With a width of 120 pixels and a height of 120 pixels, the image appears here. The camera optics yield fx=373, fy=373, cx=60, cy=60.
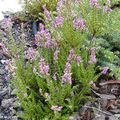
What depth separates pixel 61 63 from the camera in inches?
127

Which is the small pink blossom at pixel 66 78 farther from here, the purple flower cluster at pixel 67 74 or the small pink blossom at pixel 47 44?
the small pink blossom at pixel 47 44

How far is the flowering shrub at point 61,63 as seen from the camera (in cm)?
300

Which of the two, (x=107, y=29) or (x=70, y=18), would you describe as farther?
(x=107, y=29)

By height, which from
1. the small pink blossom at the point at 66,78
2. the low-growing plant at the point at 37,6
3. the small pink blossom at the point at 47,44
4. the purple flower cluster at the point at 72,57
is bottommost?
the small pink blossom at the point at 66,78

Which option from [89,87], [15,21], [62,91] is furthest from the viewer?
[15,21]

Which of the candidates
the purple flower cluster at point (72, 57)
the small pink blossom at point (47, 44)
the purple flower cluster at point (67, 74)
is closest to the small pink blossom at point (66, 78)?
the purple flower cluster at point (67, 74)

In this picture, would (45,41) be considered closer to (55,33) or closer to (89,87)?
(55,33)

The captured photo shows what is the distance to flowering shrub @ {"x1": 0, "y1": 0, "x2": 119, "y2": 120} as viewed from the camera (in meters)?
3.00

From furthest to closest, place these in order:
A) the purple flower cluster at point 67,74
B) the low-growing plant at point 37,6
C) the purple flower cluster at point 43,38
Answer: the low-growing plant at point 37,6 → the purple flower cluster at point 43,38 → the purple flower cluster at point 67,74

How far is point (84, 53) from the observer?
129 inches

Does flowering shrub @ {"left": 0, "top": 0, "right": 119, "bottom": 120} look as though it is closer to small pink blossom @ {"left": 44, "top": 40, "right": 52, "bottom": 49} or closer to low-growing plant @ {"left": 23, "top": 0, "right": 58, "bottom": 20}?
small pink blossom @ {"left": 44, "top": 40, "right": 52, "bottom": 49}

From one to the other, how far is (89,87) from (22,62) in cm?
62

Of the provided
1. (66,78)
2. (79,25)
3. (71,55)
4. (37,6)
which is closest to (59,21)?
(79,25)

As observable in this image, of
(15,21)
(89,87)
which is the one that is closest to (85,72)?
(89,87)
